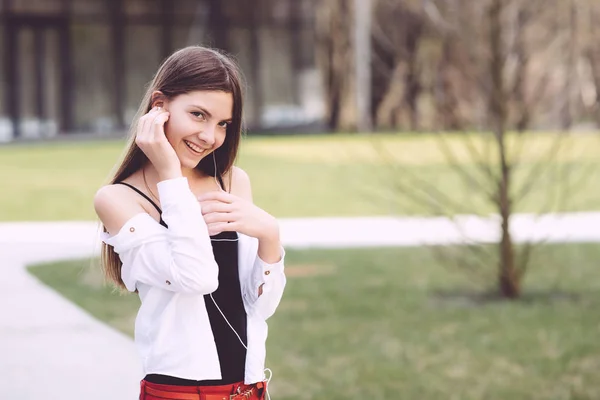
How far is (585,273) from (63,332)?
4750mm

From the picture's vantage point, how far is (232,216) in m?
2.19

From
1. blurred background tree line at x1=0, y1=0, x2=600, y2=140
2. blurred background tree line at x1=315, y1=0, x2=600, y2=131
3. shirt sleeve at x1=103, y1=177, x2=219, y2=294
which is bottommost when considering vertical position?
blurred background tree line at x1=0, y1=0, x2=600, y2=140

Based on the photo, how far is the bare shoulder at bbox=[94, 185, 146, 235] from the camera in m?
2.23

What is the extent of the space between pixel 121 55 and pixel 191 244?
32.6m

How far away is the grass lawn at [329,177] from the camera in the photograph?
1303 centimetres

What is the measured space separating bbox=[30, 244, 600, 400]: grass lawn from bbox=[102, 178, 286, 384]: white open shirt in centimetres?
313

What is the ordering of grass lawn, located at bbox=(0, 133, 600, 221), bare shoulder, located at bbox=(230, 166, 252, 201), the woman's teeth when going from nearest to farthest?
1. the woman's teeth
2. bare shoulder, located at bbox=(230, 166, 252, 201)
3. grass lawn, located at bbox=(0, 133, 600, 221)

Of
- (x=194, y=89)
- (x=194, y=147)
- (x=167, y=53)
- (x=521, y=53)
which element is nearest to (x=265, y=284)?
(x=194, y=147)

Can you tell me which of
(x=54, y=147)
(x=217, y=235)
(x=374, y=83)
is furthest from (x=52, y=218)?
(x=374, y=83)

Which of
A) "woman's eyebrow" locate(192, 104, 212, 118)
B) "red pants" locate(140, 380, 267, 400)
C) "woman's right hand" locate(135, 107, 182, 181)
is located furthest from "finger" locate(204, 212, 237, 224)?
"red pants" locate(140, 380, 267, 400)

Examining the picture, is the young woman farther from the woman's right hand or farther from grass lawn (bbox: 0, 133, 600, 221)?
grass lawn (bbox: 0, 133, 600, 221)

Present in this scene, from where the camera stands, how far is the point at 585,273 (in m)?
9.25

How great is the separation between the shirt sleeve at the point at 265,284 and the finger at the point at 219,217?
140 millimetres

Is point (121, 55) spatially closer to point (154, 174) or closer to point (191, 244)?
point (154, 174)
